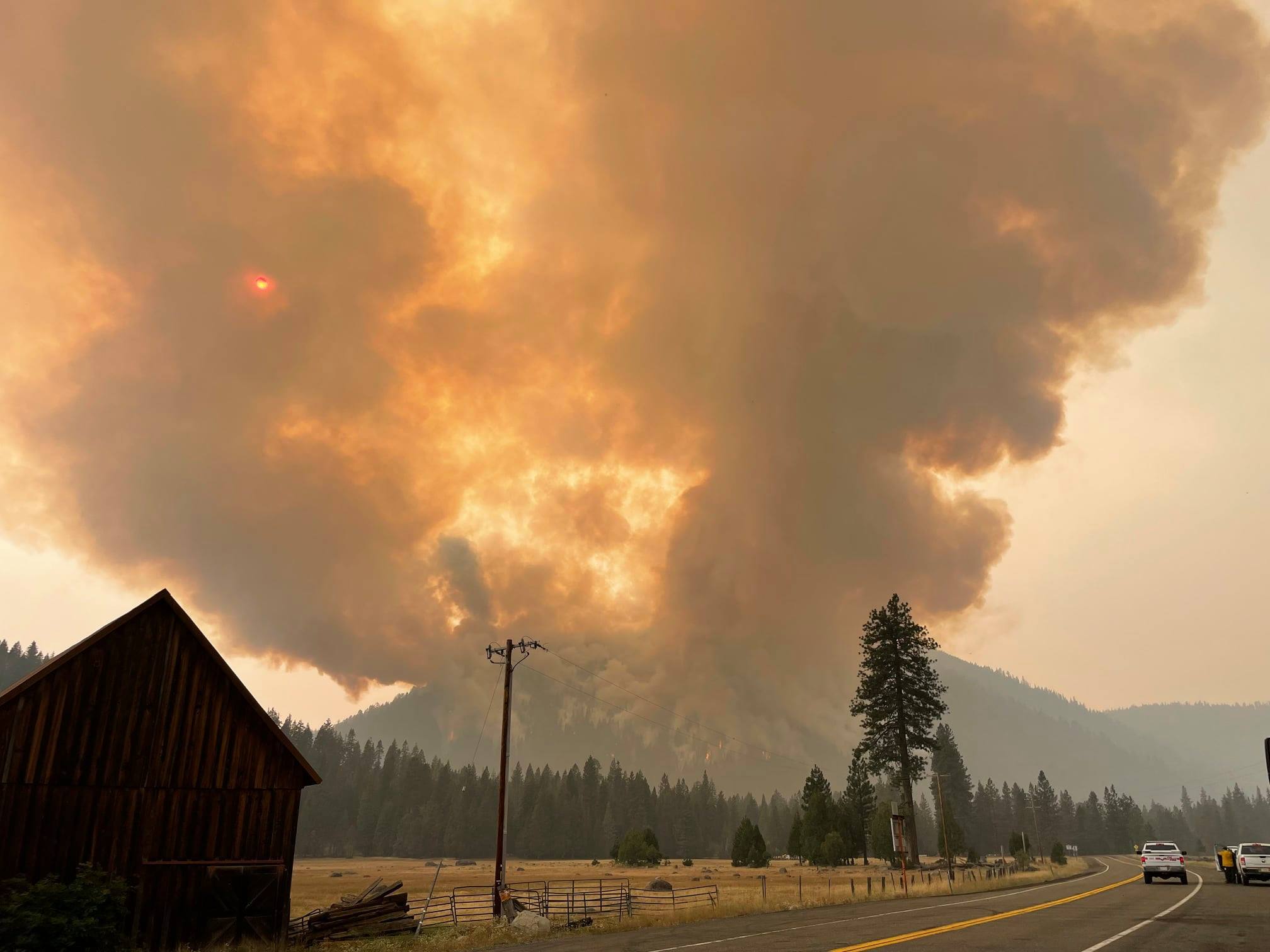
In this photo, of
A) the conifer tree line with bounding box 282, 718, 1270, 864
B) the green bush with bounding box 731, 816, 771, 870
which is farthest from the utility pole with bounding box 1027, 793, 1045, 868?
the green bush with bounding box 731, 816, 771, 870

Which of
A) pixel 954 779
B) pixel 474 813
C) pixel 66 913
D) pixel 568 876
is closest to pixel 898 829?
pixel 66 913

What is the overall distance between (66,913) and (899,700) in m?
54.2

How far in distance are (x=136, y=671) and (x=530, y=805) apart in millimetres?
153935

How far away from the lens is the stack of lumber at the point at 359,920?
25.4 m

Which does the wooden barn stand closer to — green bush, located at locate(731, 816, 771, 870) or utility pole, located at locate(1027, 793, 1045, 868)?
green bush, located at locate(731, 816, 771, 870)

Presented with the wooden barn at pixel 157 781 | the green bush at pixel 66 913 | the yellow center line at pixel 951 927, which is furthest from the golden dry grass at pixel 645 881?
the yellow center line at pixel 951 927

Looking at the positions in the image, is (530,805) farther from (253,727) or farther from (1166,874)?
(253,727)

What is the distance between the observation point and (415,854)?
487 ft

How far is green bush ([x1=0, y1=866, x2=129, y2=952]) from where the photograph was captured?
18484 millimetres

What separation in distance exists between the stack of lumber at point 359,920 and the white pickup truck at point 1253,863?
1598 inches

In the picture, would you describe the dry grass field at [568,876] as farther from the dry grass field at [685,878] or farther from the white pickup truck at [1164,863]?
the white pickup truck at [1164,863]

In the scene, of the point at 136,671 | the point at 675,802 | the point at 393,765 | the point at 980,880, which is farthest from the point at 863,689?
the point at 393,765

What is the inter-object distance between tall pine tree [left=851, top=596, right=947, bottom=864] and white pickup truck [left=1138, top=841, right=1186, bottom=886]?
1584 centimetres

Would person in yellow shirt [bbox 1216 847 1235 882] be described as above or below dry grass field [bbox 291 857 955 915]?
above
